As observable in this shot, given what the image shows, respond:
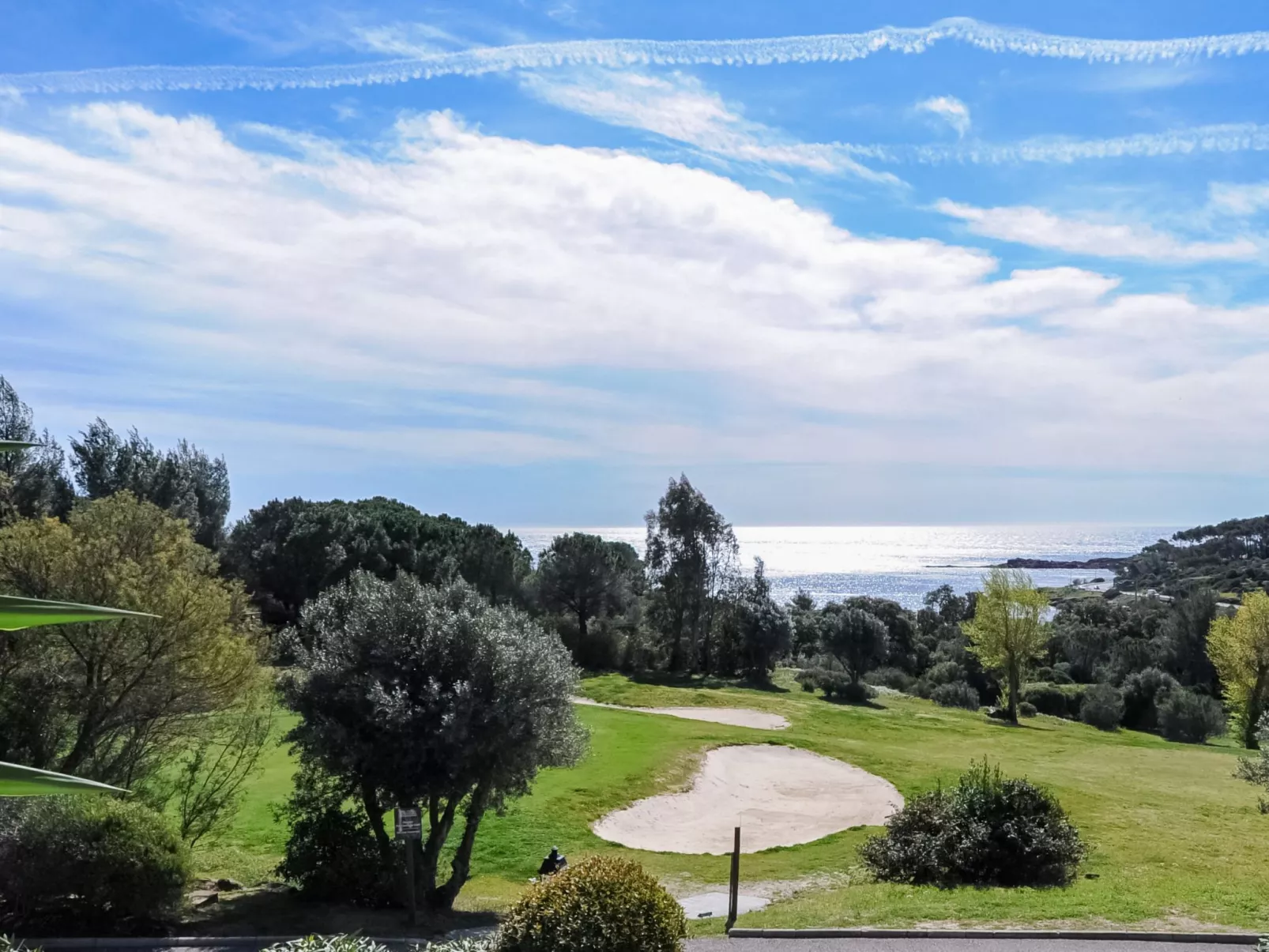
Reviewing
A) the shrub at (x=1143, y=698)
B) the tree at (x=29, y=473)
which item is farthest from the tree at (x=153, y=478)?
the shrub at (x=1143, y=698)

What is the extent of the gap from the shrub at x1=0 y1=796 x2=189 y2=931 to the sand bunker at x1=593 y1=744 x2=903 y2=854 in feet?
34.4

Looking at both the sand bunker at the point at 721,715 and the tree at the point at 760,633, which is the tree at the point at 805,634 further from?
the sand bunker at the point at 721,715

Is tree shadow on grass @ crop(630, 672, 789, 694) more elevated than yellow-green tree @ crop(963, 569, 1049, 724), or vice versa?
yellow-green tree @ crop(963, 569, 1049, 724)

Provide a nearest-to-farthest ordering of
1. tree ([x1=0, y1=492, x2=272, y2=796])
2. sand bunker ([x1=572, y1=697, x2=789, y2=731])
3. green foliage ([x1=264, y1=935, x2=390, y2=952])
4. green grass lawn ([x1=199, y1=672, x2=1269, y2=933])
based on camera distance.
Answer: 1. green foliage ([x1=264, y1=935, x2=390, y2=952])
2. green grass lawn ([x1=199, y1=672, x2=1269, y2=933])
3. tree ([x1=0, y1=492, x2=272, y2=796])
4. sand bunker ([x1=572, y1=697, x2=789, y2=731])

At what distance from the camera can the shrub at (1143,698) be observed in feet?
170

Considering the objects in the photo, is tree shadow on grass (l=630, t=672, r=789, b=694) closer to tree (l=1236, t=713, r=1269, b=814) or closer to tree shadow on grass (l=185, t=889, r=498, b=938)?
tree (l=1236, t=713, r=1269, b=814)

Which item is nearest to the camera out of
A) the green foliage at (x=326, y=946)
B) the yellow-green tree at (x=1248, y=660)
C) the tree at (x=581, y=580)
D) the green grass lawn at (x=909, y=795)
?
the green foliage at (x=326, y=946)

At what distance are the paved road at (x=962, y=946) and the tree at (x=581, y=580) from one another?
46.0m

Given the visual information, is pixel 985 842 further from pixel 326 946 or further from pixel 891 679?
pixel 891 679

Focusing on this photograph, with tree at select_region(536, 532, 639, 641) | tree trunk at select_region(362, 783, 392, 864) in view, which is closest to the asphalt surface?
tree trunk at select_region(362, 783, 392, 864)

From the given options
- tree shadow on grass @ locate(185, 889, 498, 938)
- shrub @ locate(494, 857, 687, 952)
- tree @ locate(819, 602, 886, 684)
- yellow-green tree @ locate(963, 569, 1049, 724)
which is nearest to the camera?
shrub @ locate(494, 857, 687, 952)

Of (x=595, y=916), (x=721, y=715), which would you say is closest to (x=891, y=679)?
(x=721, y=715)

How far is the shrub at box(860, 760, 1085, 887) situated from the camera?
61.5 ft

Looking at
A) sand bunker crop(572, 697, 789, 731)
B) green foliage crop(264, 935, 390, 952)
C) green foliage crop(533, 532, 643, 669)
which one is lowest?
sand bunker crop(572, 697, 789, 731)
